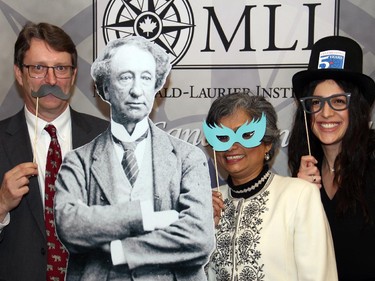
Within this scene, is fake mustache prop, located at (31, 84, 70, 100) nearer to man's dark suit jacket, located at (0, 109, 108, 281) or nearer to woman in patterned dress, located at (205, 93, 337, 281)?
man's dark suit jacket, located at (0, 109, 108, 281)

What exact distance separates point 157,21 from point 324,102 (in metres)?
1.04

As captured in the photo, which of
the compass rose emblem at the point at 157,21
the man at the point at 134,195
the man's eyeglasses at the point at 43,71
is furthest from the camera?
the compass rose emblem at the point at 157,21

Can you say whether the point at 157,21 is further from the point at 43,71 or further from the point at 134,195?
the point at 134,195

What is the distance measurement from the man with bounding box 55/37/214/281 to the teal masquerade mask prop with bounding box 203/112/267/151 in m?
0.06

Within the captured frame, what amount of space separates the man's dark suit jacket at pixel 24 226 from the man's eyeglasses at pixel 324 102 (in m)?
0.69

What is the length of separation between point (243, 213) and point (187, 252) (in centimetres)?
24

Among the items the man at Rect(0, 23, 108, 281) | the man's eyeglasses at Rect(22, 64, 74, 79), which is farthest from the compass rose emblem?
the man's eyeglasses at Rect(22, 64, 74, 79)

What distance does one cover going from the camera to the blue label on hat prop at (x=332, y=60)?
191 centimetres

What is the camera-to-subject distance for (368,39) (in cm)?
261

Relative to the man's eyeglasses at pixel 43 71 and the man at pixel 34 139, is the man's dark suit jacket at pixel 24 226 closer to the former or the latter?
the man at pixel 34 139

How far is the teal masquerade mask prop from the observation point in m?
1.65

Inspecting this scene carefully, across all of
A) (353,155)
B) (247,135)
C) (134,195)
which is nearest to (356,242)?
(353,155)

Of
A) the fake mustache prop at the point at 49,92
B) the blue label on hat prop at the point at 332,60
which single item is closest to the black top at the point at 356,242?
the blue label on hat prop at the point at 332,60

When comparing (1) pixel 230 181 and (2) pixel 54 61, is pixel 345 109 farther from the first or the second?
(2) pixel 54 61
